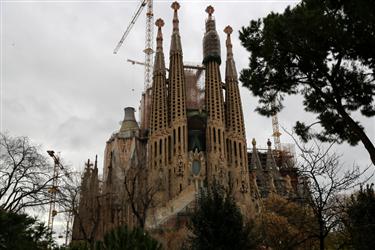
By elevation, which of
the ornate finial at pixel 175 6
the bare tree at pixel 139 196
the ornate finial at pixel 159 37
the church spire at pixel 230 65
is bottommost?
the bare tree at pixel 139 196

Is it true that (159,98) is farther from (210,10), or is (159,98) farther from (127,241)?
(127,241)

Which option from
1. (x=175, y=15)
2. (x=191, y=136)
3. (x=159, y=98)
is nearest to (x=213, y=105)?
(x=191, y=136)

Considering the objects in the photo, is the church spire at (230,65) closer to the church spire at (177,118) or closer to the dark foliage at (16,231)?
the church spire at (177,118)

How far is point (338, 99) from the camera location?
10133 mm

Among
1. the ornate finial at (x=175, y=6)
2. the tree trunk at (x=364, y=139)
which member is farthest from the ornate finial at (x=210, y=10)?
the tree trunk at (x=364, y=139)

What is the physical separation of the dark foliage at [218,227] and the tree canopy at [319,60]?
116 inches

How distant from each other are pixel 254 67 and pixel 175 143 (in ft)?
111

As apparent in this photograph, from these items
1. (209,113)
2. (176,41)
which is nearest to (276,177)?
(209,113)

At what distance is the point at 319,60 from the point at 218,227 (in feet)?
17.2

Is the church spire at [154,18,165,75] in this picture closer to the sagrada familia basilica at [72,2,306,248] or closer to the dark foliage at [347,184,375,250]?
the sagrada familia basilica at [72,2,306,248]

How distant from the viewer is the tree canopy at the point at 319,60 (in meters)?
9.35

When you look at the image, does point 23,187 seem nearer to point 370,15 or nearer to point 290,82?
point 290,82

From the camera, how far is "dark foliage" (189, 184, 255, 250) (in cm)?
1123

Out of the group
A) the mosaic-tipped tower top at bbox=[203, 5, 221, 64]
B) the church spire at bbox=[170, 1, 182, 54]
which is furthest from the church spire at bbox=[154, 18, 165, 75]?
the mosaic-tipped tower top at bbox=[203, 5, 221, 64]
